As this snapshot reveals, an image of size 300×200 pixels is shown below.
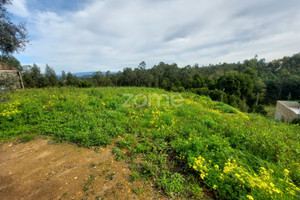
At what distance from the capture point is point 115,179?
2348mm

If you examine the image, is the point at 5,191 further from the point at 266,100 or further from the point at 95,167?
the point at 266,100

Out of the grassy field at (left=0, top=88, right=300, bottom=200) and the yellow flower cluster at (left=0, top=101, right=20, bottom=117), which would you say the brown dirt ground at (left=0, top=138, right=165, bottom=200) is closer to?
the grassy field at (left=0, top=88, right=300, bottom=200)

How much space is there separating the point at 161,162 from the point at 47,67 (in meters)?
37.3

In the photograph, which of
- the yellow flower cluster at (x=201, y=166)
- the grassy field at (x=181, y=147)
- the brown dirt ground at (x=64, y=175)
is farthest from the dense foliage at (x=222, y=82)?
the yellow flower cluster at (x=201, y=166)

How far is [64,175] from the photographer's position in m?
2.42

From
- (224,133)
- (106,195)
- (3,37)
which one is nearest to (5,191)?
(106,195)

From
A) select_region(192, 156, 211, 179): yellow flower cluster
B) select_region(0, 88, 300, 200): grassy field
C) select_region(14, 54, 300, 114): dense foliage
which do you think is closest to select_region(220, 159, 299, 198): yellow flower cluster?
select_region(0, 88, 300, 200): grassy field

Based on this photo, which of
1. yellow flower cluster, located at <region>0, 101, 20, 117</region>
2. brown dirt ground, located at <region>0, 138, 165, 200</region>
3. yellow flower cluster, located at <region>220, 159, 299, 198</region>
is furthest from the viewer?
yellow flower cluster, located at <region>0, 101, 20, 117</region>

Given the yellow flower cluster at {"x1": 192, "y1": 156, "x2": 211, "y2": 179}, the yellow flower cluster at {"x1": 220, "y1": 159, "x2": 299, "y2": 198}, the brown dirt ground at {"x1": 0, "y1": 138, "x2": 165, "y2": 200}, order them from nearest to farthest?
the yellow flower cluster at {"x1": 220, "y1": 159, "x2": 299, "y2": 198} → the brown dirt ground at {"x1": 0, "y1": 138, "x2": 165, "y2": 200} → the yellow flower cluster at {"x1": 192, "y1": 156, "x2": 211, "y2": 179}

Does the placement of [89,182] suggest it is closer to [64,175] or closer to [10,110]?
[64,175]

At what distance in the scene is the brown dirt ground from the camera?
6.78ft

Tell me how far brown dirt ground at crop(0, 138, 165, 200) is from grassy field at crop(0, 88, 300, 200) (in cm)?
28

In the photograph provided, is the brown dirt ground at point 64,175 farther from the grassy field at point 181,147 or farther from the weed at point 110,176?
the grassy field at point 181,147

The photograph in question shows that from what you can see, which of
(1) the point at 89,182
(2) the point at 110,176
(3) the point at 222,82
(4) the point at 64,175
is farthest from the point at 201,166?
(3) the point at 222,82
